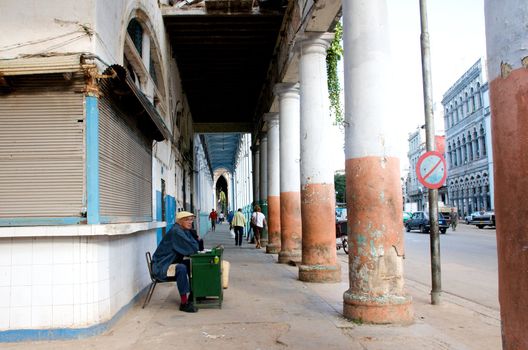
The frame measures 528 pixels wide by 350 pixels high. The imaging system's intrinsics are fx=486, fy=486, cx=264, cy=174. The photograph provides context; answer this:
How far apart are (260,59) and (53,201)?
1175 centimetres

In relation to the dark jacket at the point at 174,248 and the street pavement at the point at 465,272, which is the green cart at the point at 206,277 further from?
the street pavement at the point at 465,272

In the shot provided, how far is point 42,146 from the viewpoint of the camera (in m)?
5.50

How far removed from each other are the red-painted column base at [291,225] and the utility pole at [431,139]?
221 inches

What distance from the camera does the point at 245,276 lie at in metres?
10.6

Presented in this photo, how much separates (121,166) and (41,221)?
5.26 ft

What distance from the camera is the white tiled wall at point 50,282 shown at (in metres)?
5.23

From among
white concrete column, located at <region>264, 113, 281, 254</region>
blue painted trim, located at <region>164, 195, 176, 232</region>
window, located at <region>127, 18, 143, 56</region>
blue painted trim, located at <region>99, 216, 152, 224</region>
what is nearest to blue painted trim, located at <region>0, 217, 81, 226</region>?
blue painted trim, located at <region>99, 216, 152, 224</region>

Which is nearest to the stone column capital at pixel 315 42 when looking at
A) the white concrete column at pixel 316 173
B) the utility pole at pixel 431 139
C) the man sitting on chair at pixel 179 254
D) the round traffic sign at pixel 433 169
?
the white concrete column at pixel 316 173

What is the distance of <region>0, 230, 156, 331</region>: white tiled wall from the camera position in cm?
523

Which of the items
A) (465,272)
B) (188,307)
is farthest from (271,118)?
(188,307)

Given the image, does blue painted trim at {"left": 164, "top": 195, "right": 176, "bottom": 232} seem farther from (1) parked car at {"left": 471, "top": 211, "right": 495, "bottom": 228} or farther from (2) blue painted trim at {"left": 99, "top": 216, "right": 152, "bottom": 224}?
(1) parked car at {"left": 471, "top": 211, "right": 495, "bottom": 228}

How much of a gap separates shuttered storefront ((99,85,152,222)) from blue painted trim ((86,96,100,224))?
15 centimetres

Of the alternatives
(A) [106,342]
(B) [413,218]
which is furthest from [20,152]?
(B) [413,218]

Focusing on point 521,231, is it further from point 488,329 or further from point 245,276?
point 245,276
